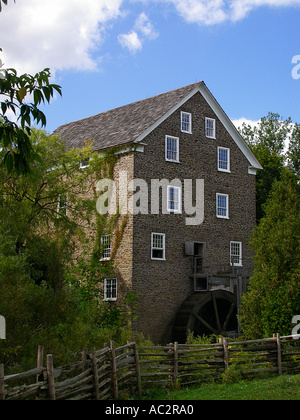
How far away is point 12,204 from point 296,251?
978 centimetres

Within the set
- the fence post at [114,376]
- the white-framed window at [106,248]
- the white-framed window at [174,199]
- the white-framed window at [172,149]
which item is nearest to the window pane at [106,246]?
the white-framed window at [106,248]

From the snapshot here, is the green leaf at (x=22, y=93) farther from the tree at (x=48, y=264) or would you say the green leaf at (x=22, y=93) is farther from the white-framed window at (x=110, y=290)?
the white-framed window at (x=110, y=290)

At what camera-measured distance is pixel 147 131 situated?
28.6m

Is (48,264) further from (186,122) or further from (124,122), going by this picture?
(124,122)

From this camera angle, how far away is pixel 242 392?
45.4ft

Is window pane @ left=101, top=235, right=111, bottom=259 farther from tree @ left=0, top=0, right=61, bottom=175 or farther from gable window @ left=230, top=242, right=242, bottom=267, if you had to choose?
tree @ left=0, top=0, right=61, bottom=175

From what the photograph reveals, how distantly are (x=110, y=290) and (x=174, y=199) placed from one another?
5.52m

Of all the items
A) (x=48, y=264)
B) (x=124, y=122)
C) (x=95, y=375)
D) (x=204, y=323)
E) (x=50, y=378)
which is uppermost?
(x=124, y=122)

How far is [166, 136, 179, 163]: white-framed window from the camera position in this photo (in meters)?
29.7

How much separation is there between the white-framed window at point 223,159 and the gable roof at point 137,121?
106 centimetres

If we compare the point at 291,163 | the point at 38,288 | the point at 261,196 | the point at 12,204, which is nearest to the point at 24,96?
the point at 38,288

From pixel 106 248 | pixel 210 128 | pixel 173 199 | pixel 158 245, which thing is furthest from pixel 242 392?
pixel 210 128

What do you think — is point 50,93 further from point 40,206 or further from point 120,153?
point 120,153

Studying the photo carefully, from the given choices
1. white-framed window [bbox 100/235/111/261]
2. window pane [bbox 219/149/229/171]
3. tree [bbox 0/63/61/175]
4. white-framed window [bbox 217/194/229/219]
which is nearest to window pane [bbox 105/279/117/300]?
white-framed window [bbox 100/235/111/261]
